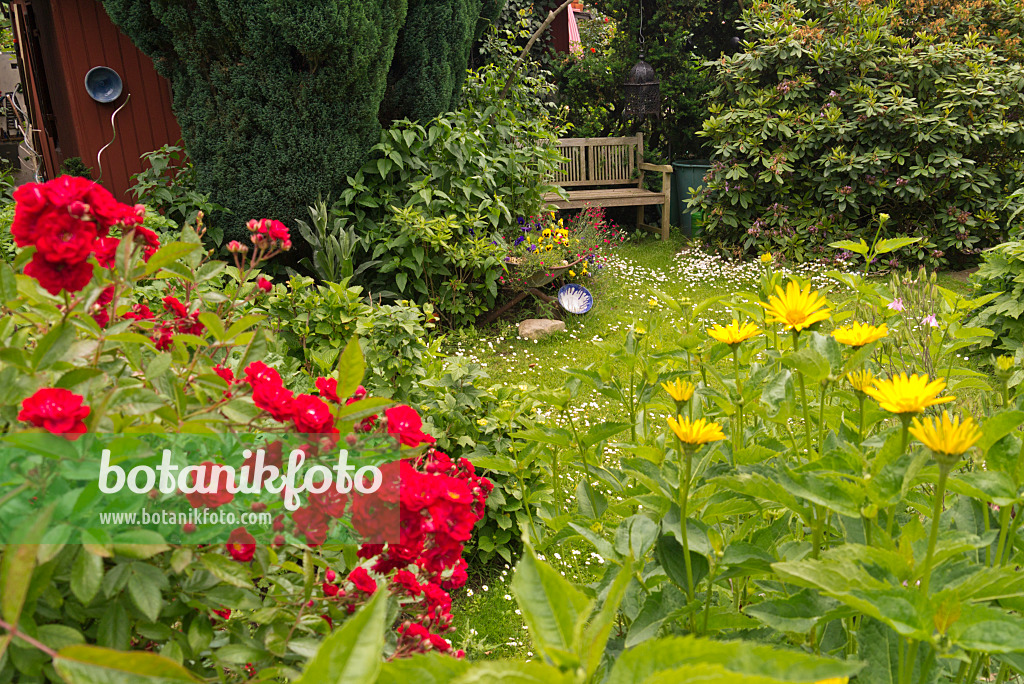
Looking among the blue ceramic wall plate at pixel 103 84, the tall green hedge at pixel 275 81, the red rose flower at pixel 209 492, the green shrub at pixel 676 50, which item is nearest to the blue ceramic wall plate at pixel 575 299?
the tall green hedge at pixel 275 81

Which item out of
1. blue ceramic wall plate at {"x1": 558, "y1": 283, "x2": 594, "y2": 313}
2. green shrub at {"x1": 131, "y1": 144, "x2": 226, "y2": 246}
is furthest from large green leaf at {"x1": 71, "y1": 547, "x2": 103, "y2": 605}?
blue ceramic wall plate at {"x1": 558, "y1": 283, "x2": 594, "y2": 313}

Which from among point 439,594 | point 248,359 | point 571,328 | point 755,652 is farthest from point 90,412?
point 571,328

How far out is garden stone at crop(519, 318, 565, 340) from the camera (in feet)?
14.9

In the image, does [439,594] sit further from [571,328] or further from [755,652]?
[571,328]

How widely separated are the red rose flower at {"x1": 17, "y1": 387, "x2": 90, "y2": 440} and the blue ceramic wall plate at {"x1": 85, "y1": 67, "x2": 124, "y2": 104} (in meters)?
5.20

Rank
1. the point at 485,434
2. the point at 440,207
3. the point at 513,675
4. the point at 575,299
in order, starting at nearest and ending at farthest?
the point at 513,675, the point at 485,434, the point at 440,207, the point at 575,299

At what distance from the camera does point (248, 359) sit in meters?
1.00

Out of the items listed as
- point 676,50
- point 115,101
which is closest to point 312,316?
point 115,101

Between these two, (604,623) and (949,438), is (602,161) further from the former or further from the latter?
(604,623)

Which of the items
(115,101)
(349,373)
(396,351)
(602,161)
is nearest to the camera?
(349,373)

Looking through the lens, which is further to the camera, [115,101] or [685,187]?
[685,187]

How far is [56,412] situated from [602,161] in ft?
24.5

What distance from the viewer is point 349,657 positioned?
412mm

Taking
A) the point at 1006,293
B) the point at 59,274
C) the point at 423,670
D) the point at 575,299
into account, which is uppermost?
the point at 59,274
